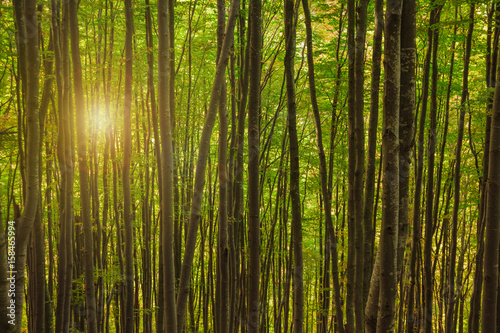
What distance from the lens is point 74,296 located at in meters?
5.91

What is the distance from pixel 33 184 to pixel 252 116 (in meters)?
1.42

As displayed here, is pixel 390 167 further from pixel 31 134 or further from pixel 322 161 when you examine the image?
pixel 31 134

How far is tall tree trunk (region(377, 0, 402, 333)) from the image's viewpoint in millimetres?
2004

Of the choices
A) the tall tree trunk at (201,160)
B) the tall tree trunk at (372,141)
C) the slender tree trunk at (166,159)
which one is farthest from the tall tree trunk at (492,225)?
the slender tree trunk at (166,159)

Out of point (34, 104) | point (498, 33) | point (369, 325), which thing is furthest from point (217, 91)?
point (498, 33)

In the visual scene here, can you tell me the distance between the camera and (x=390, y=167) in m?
2.02

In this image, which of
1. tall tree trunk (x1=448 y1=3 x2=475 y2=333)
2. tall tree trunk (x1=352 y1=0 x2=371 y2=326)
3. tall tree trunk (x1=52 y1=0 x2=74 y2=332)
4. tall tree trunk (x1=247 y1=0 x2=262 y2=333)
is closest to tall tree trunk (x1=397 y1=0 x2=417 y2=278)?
tall tree trunk (x1=352 y1=0 x2=371 y2=326)

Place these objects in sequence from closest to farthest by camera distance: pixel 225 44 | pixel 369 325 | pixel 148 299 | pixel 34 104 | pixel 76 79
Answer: pixel 34 104, pixel 369 325, pixel 225 44, pixel 76 79, pixel 148 299

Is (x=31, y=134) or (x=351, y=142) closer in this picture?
(x=31, y=134)

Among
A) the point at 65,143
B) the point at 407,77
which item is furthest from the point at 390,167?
the point at 65,143

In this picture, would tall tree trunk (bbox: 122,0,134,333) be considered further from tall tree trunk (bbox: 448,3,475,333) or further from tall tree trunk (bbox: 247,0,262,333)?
tall tree trunk (bbox: 448,3,475,333)

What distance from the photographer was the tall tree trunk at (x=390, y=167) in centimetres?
200

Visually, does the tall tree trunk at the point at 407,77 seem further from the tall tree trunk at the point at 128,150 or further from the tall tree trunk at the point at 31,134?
the tall tree trunk at the point at 128,150

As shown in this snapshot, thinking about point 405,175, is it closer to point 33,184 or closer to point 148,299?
point 33,184
